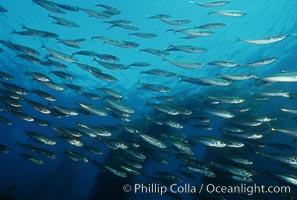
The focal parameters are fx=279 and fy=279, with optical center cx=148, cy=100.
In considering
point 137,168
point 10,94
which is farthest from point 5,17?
point 137,168

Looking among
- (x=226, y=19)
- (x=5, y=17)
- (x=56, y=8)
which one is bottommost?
(x=56, y=8)

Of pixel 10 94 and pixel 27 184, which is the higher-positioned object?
pixel 10 94

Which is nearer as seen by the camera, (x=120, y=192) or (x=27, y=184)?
(x=120, y=192)

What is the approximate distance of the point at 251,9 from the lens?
63.5 ft

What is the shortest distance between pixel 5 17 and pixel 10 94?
15.1 metres

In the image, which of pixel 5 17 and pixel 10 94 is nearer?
pixel 10 94

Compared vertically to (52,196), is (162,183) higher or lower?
higher

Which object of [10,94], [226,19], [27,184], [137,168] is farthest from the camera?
[27,184]

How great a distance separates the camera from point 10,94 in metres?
10.4

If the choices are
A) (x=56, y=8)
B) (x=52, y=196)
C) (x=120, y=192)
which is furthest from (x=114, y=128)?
(x=52, y=196)

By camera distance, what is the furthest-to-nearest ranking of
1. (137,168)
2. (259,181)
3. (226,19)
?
(226,19), (259,181), (137,168)

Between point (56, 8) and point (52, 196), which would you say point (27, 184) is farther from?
point (56, 8)

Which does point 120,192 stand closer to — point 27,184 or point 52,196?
point 52,196

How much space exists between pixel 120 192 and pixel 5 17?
16605 mm
